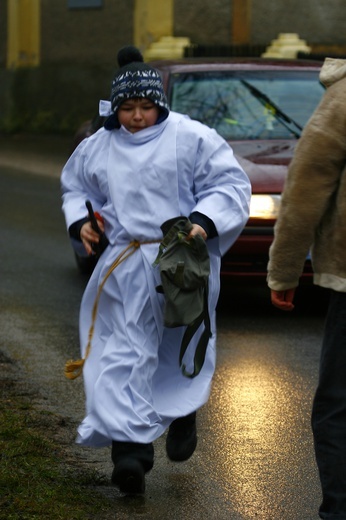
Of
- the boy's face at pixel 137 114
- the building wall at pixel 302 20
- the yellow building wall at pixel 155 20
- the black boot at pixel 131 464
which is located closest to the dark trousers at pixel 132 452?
the black boot at pixel 131 464

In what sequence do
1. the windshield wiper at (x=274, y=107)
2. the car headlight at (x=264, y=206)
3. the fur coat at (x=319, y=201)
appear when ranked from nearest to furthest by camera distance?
1. the fur coat at (x=319, y=201)
2. the car headlight at (x=264, y=206)
3. the windshield wiper at (x=274, y=107)

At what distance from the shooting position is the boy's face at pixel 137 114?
16.7 feet

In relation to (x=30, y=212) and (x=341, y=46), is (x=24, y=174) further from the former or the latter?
(x=341, y=46)

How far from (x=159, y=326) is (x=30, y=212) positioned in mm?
9144

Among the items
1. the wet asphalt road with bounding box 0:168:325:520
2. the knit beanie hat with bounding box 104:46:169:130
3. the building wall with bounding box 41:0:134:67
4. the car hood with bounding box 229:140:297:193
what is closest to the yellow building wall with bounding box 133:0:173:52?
the building wall with bounding box 41:0:134:67

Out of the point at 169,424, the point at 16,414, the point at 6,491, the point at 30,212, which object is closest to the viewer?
the point at 6,491

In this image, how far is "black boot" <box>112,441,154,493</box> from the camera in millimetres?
4797

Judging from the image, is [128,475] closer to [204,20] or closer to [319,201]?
[319,201]

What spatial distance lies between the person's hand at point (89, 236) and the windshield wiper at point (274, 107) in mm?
4629

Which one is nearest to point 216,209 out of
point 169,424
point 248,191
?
point 248,191

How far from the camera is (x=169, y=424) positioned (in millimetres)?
5148

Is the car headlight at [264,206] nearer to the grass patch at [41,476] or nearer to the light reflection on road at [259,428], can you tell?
the light reflection on road at [259,428]

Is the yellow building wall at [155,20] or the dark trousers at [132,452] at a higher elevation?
the dark trousers at [132,452]

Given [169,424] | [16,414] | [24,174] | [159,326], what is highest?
[159,326]
